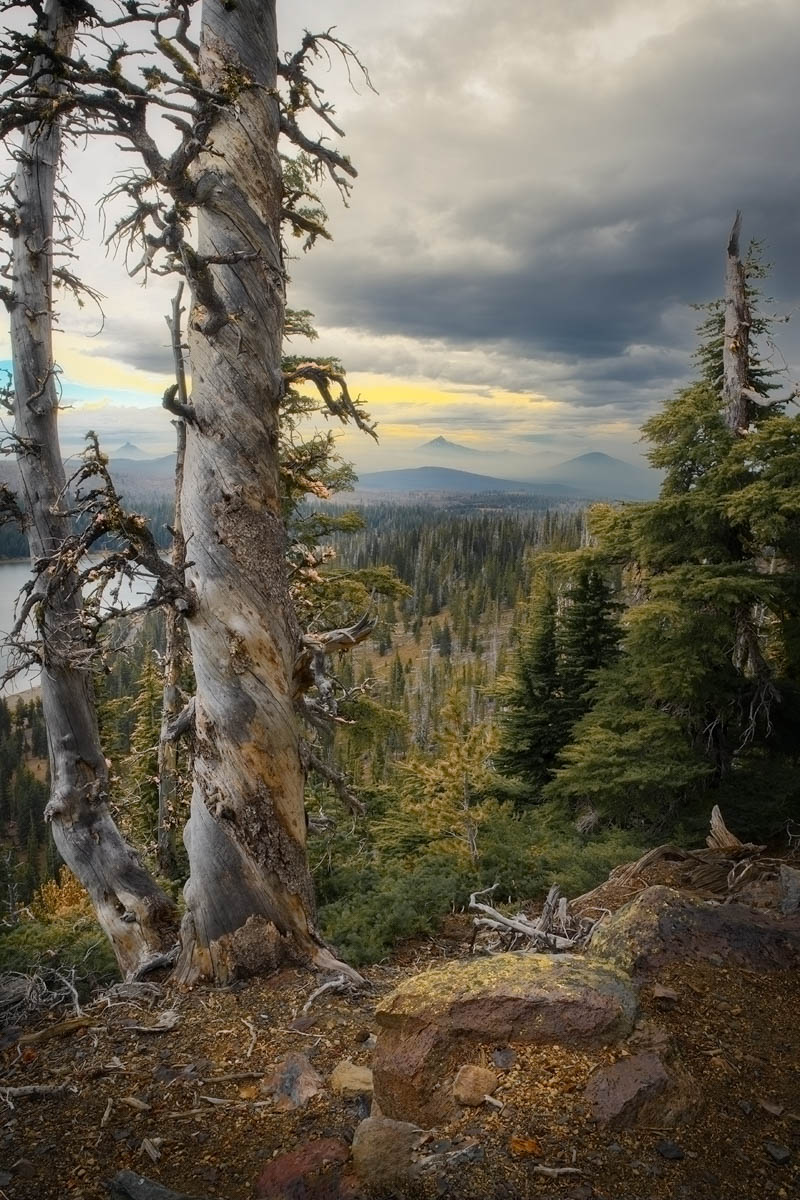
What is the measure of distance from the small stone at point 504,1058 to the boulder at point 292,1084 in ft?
3.26

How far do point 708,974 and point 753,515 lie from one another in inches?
356

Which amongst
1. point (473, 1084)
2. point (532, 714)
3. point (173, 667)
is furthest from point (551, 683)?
point (473, 1084)

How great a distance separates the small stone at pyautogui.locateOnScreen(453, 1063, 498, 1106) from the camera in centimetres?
261

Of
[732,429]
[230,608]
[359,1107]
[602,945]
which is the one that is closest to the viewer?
[359,1107]

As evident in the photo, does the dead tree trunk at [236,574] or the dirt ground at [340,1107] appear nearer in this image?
the dirt ground at [340,1107]

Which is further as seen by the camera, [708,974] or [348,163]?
[348,163]

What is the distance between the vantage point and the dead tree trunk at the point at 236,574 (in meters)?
4.54

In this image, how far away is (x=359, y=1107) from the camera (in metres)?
3.01

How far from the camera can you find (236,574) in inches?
179

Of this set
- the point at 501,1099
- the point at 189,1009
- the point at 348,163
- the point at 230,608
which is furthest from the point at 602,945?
the point at 348,163

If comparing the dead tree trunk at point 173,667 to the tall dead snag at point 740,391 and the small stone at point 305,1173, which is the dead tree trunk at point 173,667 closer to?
the small stone at point 305,1173

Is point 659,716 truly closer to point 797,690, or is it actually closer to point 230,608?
point 797,690

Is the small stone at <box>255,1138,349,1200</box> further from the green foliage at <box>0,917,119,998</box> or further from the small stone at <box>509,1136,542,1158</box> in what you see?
the green foliage at <box>0,917,119,998</box>

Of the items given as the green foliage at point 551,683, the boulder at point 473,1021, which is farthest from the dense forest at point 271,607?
the green foliage at point 551,683
